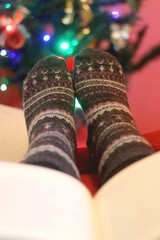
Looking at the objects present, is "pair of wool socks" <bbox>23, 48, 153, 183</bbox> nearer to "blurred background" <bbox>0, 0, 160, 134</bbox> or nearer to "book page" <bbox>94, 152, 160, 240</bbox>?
"book page" <bbox>94, 152, 160, 240</bbox>

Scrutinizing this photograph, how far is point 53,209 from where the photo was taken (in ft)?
1.11

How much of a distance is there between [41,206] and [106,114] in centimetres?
57

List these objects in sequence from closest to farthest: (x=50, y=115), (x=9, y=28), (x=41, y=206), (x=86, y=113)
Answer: (x=41, y=206), (x=50, y=115), (x=86, y=113), (x=9, y=28)

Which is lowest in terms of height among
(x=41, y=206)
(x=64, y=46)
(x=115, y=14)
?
(x=41, y=206)

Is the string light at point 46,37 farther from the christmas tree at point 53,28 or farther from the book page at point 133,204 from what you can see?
the book page at point 133,204

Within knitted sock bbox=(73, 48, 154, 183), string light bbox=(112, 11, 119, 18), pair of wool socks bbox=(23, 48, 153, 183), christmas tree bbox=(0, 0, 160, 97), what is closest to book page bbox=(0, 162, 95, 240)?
pair of wool socks bbox=(23, 48, 153, 183)

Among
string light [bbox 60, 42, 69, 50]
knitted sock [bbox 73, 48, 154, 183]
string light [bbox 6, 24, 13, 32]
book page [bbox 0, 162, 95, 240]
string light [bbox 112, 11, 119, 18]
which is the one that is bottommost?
book page [bbox 0, 162, 95, 240]

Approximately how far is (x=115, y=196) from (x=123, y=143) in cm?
27

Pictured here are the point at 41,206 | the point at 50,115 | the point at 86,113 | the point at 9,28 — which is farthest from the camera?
the point at 9,28

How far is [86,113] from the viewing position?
3.28ft

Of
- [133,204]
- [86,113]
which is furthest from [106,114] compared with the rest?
[133,204]

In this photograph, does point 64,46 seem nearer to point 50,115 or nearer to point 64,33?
point 64,33

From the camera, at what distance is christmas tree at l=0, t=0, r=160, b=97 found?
1.28m

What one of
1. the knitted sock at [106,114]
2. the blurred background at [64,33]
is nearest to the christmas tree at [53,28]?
the blurred background at [64,33]
